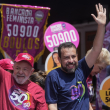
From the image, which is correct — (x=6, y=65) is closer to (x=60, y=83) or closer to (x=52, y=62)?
(x=52, y=62)

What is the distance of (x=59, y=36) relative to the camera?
387 centimetres

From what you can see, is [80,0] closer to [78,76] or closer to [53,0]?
[53,0]

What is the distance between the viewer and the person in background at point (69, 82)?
1951mm

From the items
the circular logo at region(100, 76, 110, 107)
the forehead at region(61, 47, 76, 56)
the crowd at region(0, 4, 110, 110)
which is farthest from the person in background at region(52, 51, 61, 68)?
the forehead at region(61, 47, 76, 56)

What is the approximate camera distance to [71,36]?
12.8ft

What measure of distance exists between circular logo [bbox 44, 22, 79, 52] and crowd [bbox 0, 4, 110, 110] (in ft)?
4.75

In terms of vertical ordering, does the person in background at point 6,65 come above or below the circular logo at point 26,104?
above

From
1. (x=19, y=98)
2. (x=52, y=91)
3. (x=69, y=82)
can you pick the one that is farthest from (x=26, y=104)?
(x=69, y=82)

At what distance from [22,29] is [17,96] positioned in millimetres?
3044

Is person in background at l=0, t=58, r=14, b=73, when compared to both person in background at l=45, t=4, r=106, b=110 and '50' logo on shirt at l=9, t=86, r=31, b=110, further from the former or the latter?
person in background at l=45, t=4, r=106, b=110

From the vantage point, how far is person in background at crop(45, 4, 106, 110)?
1.95 metres

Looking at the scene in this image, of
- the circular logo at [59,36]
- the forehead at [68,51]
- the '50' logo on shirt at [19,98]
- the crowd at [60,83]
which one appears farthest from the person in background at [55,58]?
the forehead at [68,51]

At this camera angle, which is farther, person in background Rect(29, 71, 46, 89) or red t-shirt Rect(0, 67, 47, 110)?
person in background Rect(29, 71, 46, 89)

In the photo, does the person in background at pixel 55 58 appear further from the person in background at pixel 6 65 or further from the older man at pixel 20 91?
the older man at pixel 20 91
